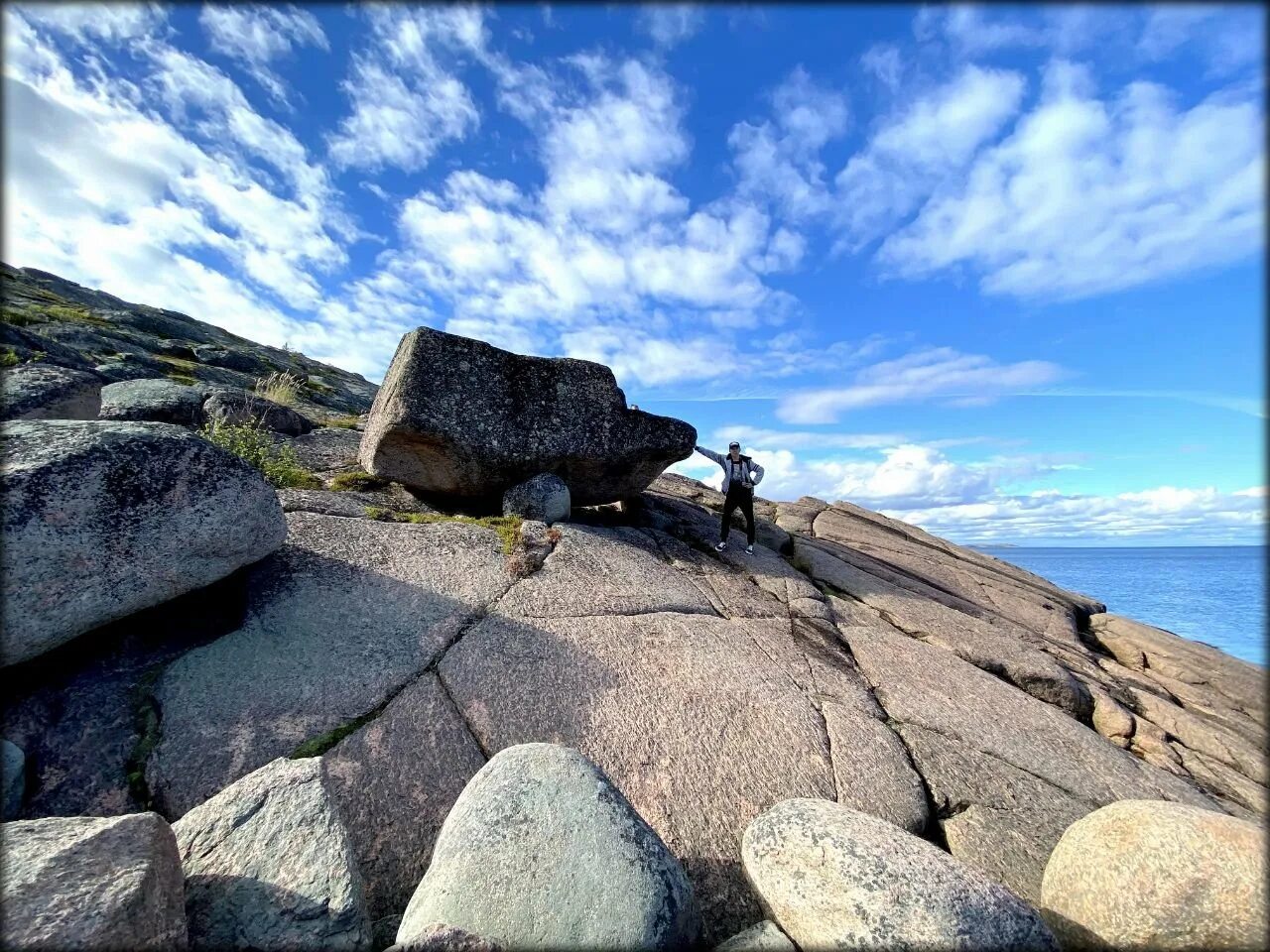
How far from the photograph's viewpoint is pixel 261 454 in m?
10.3

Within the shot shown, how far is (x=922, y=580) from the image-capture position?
16656mm

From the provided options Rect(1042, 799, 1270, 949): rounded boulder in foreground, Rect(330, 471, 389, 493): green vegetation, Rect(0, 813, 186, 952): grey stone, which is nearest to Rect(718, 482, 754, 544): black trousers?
Rect(330, 471, 389, 493): green vegetation

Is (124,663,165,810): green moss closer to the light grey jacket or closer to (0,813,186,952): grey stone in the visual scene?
(0,813,186,952): grey stone

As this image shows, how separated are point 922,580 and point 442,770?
15476mm

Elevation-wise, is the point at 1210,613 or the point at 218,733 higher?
the point at 1210,613

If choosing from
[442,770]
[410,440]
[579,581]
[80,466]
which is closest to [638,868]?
[442,770]

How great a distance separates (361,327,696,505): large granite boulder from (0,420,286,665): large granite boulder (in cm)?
413

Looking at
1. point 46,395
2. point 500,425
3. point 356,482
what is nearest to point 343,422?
point 356,482

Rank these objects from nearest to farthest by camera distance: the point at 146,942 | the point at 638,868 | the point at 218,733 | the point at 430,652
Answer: the point at 146,942 → the point at 638,868 → the point at 218,733 → the point at 430,652

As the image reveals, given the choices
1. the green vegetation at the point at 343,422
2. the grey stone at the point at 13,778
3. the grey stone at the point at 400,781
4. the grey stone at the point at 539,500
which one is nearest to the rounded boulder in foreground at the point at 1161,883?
the grey stone at the point at 400,781

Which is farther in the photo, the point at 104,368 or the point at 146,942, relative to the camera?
the point at 104,368

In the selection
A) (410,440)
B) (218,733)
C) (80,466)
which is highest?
(410,440)

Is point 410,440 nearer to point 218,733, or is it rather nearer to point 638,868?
point 218,733

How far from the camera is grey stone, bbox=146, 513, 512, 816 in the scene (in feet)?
17.4
